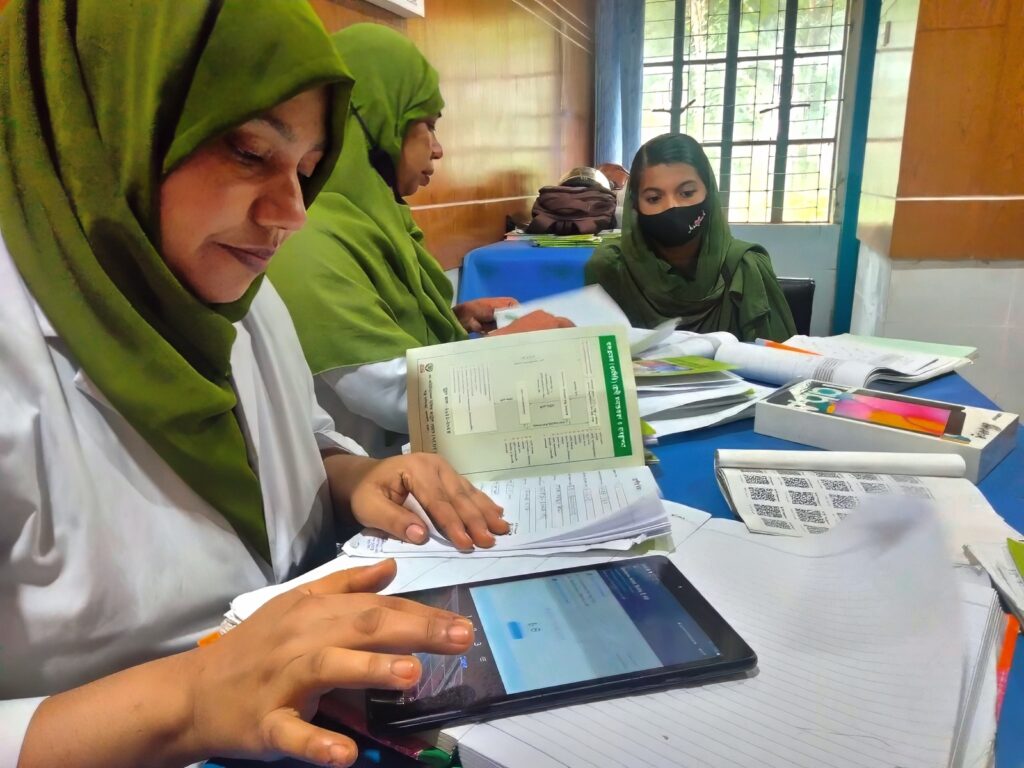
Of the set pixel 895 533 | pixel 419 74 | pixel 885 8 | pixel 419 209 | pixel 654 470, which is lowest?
pixel 654 470

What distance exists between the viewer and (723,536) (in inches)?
25.2

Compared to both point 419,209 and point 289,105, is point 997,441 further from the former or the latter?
point 419,209

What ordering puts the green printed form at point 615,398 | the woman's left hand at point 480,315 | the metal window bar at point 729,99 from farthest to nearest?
the metal window bar at point 729,99 → the woman's left hand at point 480,315 → the green printed form at point 615,398

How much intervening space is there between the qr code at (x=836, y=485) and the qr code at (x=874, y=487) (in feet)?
0.06

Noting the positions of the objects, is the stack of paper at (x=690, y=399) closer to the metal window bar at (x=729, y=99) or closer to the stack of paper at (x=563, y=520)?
the stack of paper at (x=563, y=520)

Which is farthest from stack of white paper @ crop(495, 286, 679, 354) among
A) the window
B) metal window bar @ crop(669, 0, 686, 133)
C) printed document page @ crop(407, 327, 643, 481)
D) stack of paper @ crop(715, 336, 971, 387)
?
metal window bar @ crop(669, 0, 686, 133)

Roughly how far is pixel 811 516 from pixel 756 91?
15.4 feet

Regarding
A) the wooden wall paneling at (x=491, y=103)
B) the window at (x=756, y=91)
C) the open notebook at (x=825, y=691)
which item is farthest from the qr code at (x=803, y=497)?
the window at (x=756, y=91)

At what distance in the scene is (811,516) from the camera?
27.6 inches

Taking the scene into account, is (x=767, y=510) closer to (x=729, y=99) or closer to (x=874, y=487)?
(x=874, y=487)

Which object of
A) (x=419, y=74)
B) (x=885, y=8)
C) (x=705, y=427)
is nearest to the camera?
(x=705, y=427)

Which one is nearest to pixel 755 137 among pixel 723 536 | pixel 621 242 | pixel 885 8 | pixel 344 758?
pixel 885 8

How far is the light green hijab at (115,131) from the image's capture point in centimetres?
52

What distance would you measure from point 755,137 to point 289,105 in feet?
15.7
